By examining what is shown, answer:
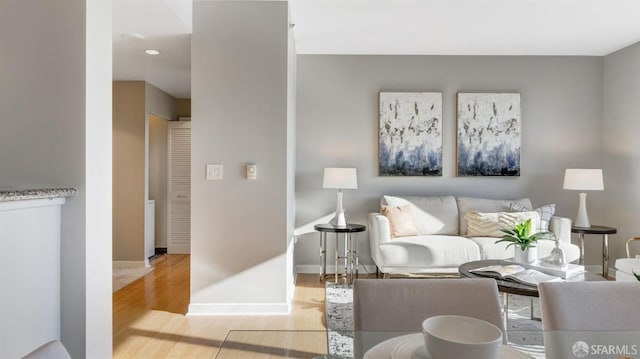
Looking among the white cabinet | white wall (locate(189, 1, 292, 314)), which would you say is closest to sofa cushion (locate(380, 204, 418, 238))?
white wall (locate(189, 1, 292, 314))

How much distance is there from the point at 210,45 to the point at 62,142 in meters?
1.71

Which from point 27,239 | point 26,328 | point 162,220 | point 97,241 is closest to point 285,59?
point 97,241

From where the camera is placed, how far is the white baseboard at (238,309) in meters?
3.29

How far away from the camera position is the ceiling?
3.42 meters

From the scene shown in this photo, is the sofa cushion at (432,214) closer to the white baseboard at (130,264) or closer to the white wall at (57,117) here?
the white baseboard at (130,264)

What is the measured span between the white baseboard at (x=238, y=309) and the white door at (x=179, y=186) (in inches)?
114

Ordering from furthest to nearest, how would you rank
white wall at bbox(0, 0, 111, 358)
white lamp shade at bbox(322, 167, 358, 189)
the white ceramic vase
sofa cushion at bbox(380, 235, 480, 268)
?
white lamp shade at bbox(322, 167, 358, 189) < sofa cushion at bbox(380, 235, 480, 268) < the white ceramic vase < white wall at bbox(0, 0, 111, 358)

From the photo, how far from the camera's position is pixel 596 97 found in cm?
488

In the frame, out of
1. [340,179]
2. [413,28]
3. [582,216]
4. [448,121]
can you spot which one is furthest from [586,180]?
[340,179]

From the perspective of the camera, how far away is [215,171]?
10.9ft

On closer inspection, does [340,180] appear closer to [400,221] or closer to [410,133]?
[400,221]

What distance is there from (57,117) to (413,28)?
3.27 metres

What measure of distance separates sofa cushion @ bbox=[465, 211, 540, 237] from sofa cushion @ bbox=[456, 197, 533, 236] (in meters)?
0.15

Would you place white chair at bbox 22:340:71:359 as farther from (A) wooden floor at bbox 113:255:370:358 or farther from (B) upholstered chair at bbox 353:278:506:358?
(A) wooden floor at bbox 113:255:370:358
